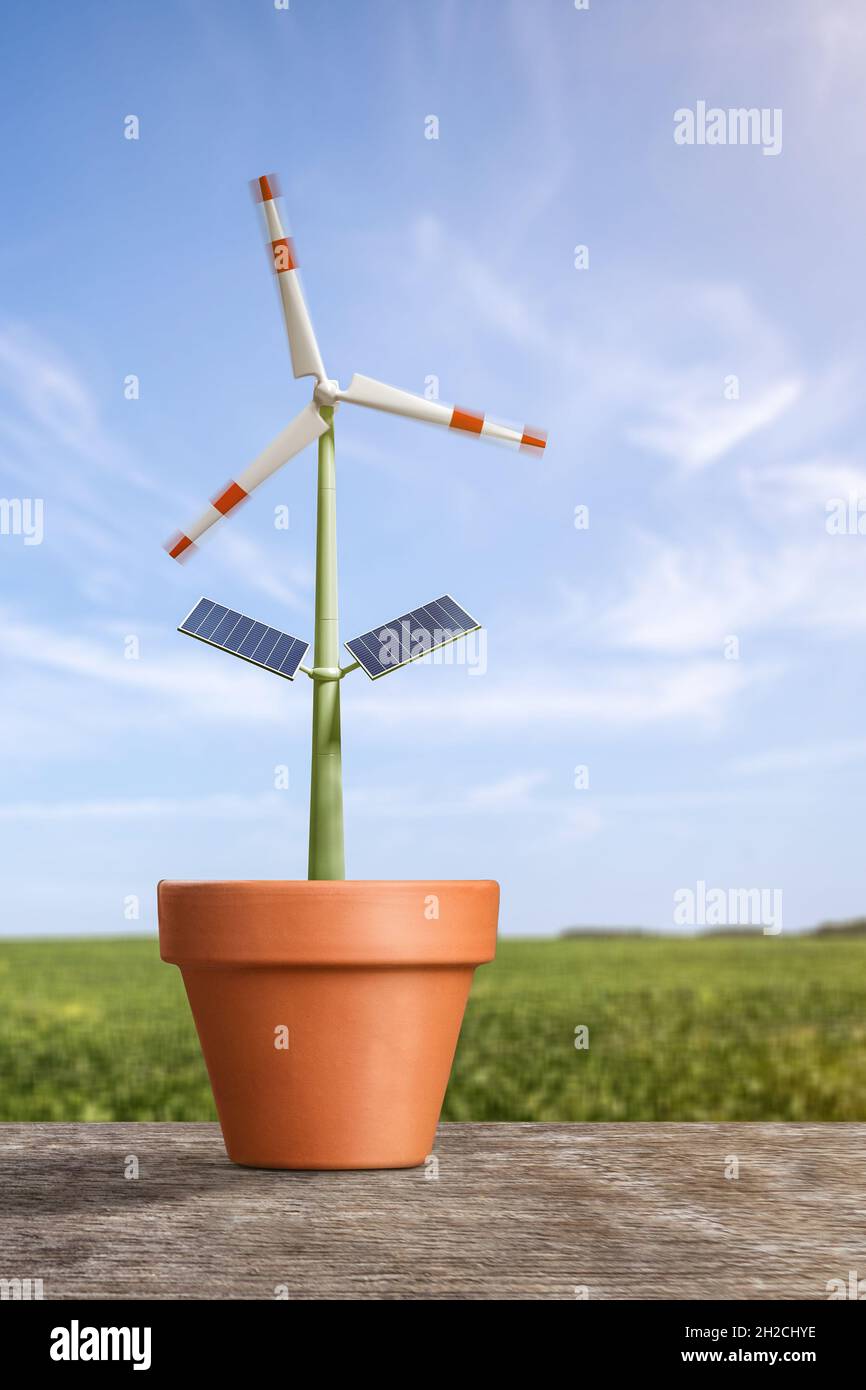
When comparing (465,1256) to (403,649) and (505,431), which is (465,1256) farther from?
(505,431)

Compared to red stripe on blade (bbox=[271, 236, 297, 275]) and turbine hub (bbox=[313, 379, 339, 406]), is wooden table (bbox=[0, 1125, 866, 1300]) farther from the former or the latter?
red stripe on blade (bbox=[271, 236, 297, 275])

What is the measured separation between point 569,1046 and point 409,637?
3.92 meters

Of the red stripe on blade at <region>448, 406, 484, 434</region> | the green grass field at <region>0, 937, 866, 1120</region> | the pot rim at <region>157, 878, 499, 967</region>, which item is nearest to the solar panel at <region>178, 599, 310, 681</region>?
the pot rim at <region>157, 878, 499, 967</region>

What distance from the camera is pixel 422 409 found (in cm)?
357

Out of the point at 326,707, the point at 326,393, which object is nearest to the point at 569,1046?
the point at 326,707

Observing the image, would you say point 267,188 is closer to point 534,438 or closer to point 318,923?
point 534,438

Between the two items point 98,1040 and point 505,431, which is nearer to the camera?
point 505,431

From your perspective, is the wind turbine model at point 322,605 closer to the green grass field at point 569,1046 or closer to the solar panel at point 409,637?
the solar panel at point 409,637

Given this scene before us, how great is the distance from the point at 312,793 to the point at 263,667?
37 centimetres

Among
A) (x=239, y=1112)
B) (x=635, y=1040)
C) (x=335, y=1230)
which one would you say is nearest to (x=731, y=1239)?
(x=335, y=1230)

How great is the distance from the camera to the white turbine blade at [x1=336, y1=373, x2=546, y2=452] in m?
3.58

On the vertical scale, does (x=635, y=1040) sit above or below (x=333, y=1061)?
below

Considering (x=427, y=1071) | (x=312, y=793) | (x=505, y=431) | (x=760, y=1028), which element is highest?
(x=505, y=431)

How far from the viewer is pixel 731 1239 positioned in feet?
7.58
